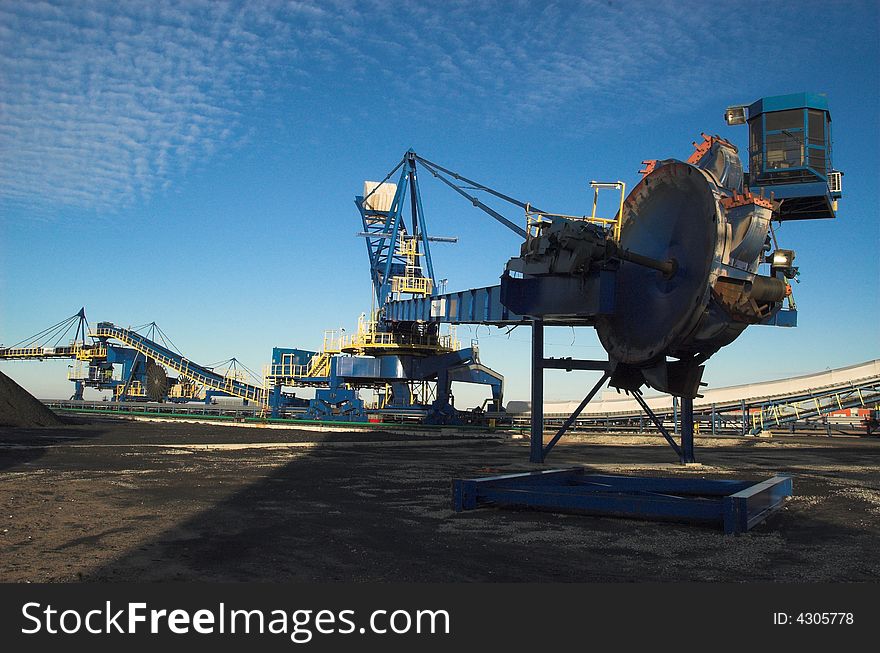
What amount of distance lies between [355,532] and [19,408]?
3169 centimetres

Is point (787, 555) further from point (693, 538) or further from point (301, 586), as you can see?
point (301, 586)

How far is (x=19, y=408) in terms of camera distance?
33.9m

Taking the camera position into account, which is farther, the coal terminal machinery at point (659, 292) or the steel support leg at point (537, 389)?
the steel support leg at point (537, 389)

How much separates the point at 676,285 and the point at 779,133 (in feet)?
74.0

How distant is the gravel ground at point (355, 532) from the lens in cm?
686

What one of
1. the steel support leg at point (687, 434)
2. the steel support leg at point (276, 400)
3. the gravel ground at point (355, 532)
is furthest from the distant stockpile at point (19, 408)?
the steel support leg at point (687, 434)

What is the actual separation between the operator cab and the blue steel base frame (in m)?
21.5

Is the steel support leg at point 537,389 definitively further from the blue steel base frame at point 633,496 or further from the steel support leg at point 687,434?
the blue steel base frame at point 633,496

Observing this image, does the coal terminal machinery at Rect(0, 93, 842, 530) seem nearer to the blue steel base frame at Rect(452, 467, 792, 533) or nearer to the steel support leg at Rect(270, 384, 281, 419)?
the blue steel base frame at Rect(452, 467, 792, 533)

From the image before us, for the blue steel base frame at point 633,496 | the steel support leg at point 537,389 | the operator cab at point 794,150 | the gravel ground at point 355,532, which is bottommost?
the gravel ground at point 355,532

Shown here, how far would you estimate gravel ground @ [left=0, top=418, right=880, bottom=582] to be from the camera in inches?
270

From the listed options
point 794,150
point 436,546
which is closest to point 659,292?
point 436,546

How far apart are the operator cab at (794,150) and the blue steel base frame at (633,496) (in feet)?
70.6

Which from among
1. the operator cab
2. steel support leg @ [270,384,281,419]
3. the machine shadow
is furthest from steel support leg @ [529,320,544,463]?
steel support leg @ [270,384,281,419]
